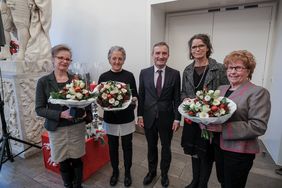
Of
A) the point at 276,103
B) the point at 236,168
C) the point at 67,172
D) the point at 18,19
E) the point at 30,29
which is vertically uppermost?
the point at 18,19

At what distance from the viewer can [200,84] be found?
4.97ft

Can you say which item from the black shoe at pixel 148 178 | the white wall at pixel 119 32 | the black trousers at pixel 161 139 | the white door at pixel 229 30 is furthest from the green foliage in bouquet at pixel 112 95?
the white door at pixel 229 30

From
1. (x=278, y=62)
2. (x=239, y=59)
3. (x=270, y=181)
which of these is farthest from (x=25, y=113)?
(x=278, y=62)

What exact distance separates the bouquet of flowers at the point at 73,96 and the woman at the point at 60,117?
0.15 meters

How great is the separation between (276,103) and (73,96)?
2.57 meters

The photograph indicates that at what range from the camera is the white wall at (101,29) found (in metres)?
3.14

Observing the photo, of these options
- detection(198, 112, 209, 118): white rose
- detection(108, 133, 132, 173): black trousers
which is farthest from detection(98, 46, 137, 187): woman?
detection(198, 112, 209, 118): white rose

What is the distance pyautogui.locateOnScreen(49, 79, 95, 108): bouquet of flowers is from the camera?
126 cm

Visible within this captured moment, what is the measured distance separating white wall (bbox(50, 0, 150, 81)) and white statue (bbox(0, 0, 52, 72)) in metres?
1.01

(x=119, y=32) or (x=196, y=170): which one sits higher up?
(x=119, y=32)

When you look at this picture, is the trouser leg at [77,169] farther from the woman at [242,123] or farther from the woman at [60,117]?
the woman at [242,123]

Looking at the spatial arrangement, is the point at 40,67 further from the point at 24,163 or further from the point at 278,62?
the point at 278,62

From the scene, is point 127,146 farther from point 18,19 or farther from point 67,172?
point 18,19

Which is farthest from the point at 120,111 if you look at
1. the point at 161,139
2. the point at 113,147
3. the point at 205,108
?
the point at 205,108
